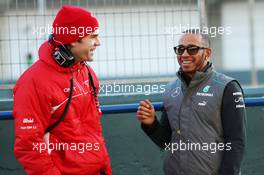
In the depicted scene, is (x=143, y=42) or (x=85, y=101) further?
(x=143, y=42)

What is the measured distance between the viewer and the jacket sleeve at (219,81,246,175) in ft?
11.7

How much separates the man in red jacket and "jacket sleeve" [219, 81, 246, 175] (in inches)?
32.5

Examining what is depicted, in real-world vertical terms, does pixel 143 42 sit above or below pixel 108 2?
below

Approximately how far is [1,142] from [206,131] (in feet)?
8.65

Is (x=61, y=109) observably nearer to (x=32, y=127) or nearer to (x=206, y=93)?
(x=32, y=127)

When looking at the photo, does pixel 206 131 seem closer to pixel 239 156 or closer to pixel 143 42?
pixel 239 156

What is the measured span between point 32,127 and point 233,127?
4.19ft

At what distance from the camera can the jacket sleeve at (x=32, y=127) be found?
3.35 metres

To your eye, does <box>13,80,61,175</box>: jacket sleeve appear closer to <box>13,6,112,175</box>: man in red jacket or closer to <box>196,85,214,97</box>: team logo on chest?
<box>13,6,112,175</box>: man in red jacket

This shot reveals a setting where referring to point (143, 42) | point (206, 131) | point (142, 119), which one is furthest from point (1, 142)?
point (206, 131)

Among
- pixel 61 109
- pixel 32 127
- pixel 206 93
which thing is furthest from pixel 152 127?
pixel 32 127

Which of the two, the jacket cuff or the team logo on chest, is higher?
the team logo on chest

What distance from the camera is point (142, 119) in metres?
3.91

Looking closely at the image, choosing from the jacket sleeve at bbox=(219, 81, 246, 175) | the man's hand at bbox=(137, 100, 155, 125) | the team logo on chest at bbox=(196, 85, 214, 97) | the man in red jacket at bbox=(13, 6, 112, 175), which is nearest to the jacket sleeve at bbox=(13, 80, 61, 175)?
the man in red jacket at bbox=(13, 6, 112, 175)
